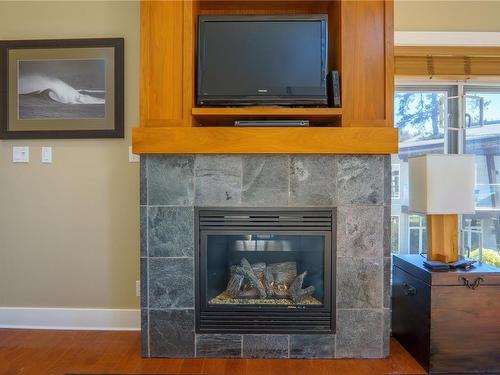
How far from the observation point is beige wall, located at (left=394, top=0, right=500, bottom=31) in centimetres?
241

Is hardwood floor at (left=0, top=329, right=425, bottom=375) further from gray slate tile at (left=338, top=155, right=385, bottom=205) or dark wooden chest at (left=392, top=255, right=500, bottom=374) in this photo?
gray slate tile at (left=338, top=155, right=385, bottom=205)

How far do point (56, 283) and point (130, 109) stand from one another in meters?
1.37

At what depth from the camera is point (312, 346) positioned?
2.01 meters

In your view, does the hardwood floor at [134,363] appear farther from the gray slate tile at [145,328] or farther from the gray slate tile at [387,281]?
the gray slate tile at [387,281]

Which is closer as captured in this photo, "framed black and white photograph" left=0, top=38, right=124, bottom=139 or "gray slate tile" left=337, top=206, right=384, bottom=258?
"gray slate tile" left=337, top=206, right=384, bottom=258

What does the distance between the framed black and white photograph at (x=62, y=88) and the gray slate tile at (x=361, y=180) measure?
1.54m

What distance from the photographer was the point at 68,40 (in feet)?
7.92

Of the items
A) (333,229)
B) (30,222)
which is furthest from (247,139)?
(30,222)

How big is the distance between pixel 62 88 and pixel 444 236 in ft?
8.90

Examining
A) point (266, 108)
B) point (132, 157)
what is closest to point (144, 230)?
point (132, 157)

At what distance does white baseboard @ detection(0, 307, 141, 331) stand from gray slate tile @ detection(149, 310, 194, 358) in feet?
1.58

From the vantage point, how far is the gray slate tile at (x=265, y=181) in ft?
6.51

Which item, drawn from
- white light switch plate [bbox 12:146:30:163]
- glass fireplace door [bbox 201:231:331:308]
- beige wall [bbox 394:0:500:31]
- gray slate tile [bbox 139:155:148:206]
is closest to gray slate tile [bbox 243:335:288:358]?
glass fireplace door [bbox 201:231:331:308]

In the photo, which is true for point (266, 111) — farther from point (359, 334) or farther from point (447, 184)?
point (359, 334)
